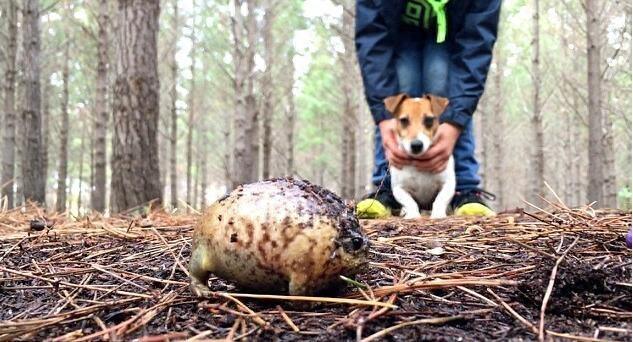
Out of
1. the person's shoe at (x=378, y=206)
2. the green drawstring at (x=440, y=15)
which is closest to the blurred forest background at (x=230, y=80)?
the person's shoe at (x=378, y=206)

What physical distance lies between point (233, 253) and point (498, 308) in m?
0.61

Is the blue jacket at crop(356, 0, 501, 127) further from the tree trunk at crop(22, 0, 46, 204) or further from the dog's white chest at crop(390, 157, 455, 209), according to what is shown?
the tree trunk at crop(22, 0, 46, 204)

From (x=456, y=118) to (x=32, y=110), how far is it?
6.09 meters

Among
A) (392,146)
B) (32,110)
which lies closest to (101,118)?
(32,110)

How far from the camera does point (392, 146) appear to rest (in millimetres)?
3654

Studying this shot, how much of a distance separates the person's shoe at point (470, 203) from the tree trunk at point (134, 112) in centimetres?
233

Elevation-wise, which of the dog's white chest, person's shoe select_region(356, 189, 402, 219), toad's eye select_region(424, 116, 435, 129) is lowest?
person's shoe select_region(356, 189, 402, 219)

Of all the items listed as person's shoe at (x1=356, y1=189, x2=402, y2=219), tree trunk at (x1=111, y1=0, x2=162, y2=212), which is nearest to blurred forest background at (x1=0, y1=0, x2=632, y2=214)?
tree trunk at (x1=111, y1=0, x2=162, y2=212)

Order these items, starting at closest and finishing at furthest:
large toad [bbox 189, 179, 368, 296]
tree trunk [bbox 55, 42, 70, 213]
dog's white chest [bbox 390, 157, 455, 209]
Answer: large toad [bbox 189, 179, 368, 296] → dog's white chest [bbox 390, 157, 455, 209] → tree trunk [bbox 55, 42, 70, 213]

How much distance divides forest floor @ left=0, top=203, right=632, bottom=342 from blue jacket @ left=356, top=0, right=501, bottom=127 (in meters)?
1.69

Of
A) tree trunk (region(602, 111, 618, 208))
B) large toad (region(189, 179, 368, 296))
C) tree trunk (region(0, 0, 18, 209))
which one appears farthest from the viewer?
tree trunk (region(602, 111, 618, 208))

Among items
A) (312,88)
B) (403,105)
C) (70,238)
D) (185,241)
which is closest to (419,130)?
(403,105)

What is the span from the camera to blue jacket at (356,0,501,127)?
364cm

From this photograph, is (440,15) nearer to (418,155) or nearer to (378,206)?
(418,155)
